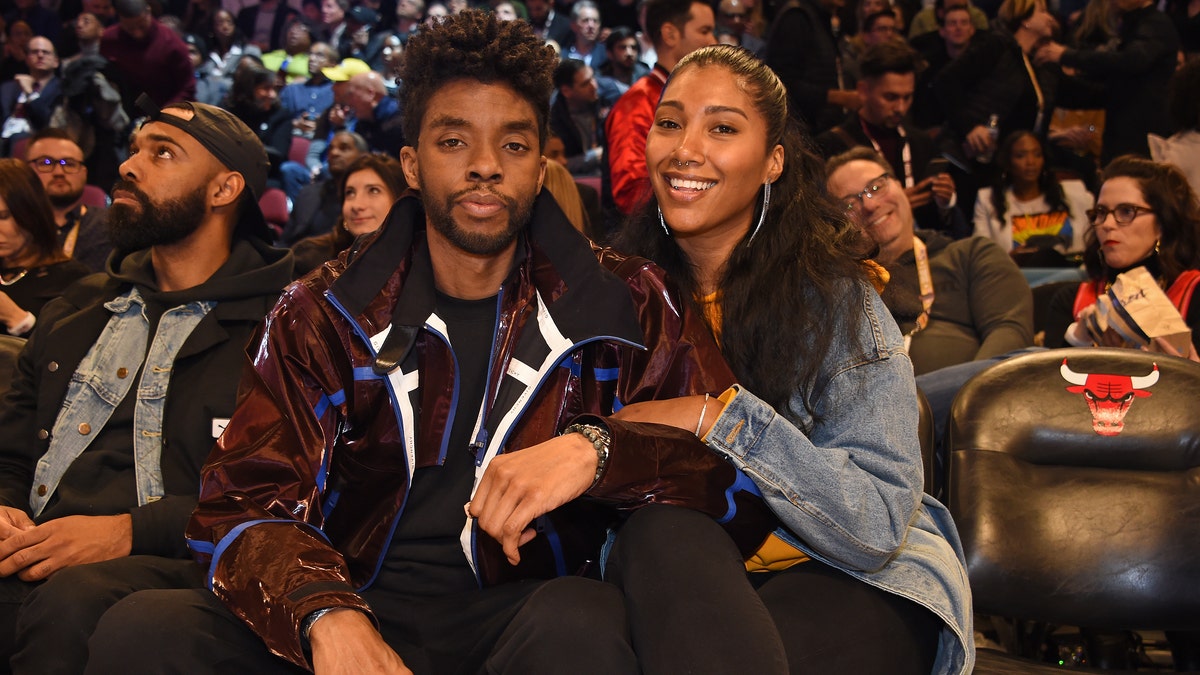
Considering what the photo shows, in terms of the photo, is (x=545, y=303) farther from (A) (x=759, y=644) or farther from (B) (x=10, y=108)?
(B) (x=10, y=108)

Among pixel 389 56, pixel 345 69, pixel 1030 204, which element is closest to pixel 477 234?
pixel 1030 204

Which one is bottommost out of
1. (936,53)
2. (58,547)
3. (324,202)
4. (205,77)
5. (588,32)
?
(58,547)

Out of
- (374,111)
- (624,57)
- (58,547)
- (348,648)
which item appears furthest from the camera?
(624,57)

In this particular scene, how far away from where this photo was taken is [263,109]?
8680 millimetres

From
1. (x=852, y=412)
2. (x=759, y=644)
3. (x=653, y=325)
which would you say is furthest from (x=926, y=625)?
(x=653, y=325)

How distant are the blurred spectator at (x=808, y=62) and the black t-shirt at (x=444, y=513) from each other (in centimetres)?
341

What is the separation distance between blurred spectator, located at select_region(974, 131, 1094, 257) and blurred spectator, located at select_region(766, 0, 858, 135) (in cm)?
85

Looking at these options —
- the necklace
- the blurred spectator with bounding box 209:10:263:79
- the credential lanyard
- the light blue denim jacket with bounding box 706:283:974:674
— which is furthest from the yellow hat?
the light blue denim jacket with bounding box 706:283:974:674

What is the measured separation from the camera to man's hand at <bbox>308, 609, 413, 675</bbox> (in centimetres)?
164

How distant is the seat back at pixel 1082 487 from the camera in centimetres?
233

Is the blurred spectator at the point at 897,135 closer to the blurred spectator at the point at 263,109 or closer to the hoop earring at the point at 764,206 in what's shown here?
the hoop earring at the point at 764,206

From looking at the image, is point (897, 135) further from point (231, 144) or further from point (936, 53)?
point (231, 144)

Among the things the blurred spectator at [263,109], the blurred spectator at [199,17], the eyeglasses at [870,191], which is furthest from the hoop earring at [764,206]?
the blurred spectator at [199,17]

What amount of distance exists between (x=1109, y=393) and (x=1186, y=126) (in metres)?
3.12
